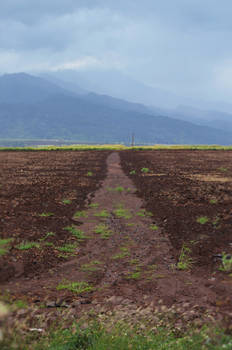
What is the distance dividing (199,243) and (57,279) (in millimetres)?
6272

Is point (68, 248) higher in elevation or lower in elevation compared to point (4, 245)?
lower

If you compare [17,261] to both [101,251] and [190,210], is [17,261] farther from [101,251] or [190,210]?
[190,210]

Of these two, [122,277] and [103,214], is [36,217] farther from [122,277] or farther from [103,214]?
[122,277]

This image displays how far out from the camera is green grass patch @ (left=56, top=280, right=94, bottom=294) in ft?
28.0

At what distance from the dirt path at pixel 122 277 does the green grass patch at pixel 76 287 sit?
78mm

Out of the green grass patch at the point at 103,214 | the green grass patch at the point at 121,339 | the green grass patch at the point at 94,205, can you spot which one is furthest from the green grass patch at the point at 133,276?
the green grass patch at the point at 94,205

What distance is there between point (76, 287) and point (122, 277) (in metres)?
1.56

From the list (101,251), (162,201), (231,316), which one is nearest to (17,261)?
(101,251)

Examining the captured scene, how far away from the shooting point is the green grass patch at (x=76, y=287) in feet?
28.0

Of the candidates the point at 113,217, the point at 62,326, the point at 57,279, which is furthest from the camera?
the point at 113,217

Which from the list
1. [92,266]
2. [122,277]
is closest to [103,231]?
[92,266]

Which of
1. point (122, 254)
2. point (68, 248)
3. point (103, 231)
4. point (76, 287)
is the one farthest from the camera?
point (103, 231)

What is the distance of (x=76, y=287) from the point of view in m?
8.83

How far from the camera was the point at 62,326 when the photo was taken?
6.07m
